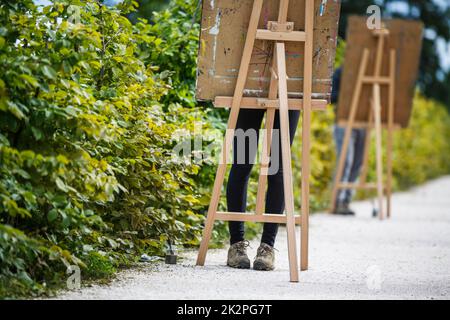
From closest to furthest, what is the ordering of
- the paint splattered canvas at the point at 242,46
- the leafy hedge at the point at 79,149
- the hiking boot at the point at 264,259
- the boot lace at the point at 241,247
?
the leafy hedge at the point at 79,149, the paint splattered canvas at the point at 242,46, the hiking boot at the point at 264,259, the boot lace at the point at 241,247

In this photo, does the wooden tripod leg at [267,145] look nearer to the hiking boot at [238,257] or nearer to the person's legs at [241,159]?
the person's legs at [241,159]

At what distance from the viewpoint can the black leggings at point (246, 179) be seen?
5.15 meters

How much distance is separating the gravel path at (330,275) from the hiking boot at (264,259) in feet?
0.26

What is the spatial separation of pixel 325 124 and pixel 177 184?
6.20 m

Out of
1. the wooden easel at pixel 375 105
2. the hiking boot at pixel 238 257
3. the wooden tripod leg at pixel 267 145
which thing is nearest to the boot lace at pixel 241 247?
the hiking boot at pixel 238 257

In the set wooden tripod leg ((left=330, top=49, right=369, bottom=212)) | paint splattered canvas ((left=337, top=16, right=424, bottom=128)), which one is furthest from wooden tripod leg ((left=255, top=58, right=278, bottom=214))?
paint splattered canvas ((left=337, top=16, right=424, bottom=128))

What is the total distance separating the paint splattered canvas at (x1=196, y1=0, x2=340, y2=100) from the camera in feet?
16.1

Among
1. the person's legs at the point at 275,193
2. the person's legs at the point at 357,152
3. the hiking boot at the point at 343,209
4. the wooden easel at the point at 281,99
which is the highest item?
the wooden easel at the point at 281,99

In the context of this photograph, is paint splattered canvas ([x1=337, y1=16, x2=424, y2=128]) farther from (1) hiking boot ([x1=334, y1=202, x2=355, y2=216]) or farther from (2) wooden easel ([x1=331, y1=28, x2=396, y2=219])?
(1) hiking boot ([x1=334, y1=202, x2=355, y2=216])

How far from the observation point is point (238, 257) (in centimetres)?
516

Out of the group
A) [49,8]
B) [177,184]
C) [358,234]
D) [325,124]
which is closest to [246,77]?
[177,184]

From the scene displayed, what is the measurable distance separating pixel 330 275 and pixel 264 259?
39 centimetres

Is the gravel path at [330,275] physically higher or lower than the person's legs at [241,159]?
lower

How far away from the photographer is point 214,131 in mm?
5996
